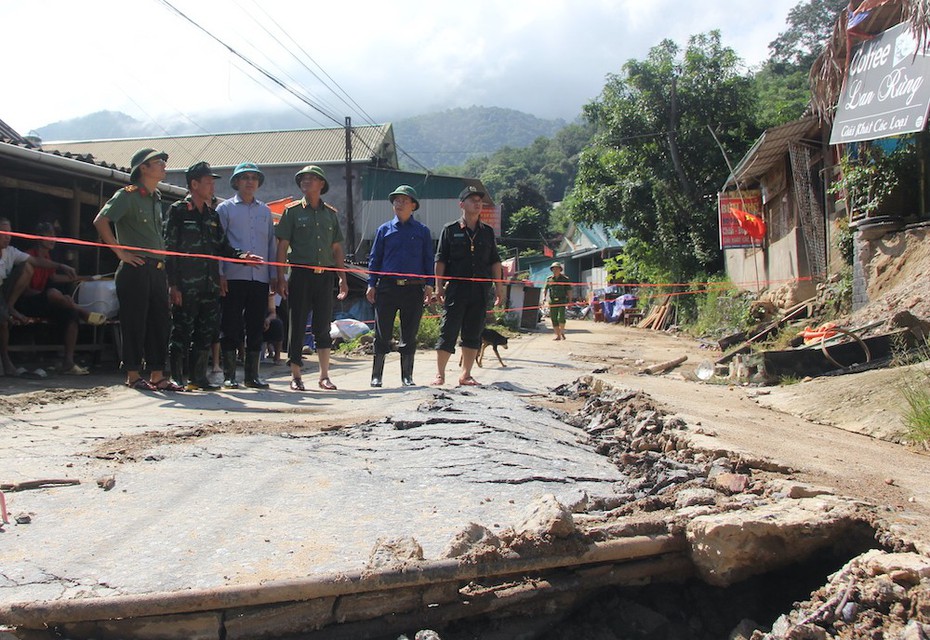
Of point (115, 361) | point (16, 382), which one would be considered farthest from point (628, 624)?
point (115, 361)

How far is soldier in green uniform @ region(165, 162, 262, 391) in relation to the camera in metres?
5.81

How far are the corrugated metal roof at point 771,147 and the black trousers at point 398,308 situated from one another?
8.92 metres

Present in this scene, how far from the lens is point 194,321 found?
5.90 metres

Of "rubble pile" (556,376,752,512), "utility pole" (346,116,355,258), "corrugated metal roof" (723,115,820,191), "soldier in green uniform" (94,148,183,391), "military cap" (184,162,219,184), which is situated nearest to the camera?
"rubble pile" (556,376,752,512)

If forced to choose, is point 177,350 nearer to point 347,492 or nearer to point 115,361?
point 115,361

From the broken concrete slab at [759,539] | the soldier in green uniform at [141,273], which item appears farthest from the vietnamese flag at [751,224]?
the broken concrete slab at [759,539]

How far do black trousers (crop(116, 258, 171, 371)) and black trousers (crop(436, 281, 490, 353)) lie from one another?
2.19 metres

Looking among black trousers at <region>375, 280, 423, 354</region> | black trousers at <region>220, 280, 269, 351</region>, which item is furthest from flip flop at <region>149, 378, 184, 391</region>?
black trousers at <region>375, 280, 423, 354</region>

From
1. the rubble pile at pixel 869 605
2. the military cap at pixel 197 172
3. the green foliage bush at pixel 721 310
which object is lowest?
the rubble pile at pixel 869 605

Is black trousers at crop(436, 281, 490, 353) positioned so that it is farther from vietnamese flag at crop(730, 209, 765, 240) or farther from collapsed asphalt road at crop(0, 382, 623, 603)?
vietnamese flag at crop(730, 209, 765, 240)

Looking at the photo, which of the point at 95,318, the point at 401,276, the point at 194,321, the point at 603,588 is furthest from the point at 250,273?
the point at 603,588

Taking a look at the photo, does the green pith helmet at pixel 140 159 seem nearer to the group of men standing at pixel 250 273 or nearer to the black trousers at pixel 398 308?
the group of men standing at pixel 250 273

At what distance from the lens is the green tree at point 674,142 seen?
21812 millimetres

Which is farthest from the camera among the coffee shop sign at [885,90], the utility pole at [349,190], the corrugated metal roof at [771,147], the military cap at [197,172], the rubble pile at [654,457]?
the utility pole at [349,190]
